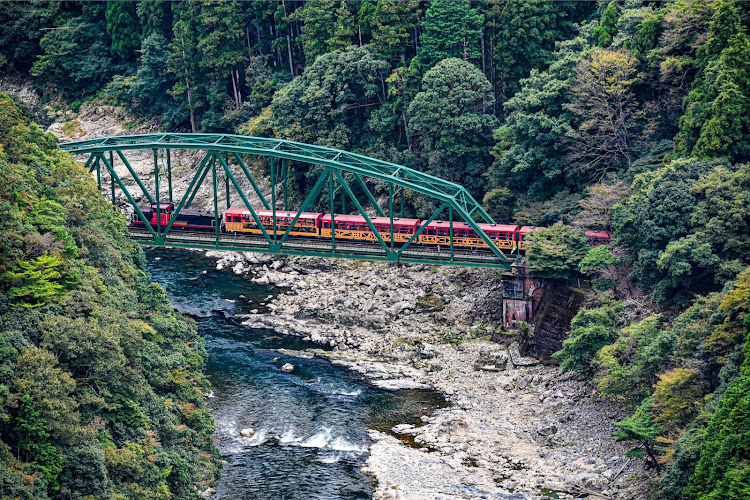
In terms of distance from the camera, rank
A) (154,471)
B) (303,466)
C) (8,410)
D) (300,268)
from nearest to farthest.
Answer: (8,410) → (154,471) → (303,466) → (300,268)

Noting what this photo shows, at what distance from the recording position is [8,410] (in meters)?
28.7

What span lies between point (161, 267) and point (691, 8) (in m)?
35.4

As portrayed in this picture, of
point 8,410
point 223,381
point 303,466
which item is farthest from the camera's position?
point 223,381

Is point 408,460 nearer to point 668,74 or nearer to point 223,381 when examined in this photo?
point 223,381

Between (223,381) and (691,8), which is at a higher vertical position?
(691,8)

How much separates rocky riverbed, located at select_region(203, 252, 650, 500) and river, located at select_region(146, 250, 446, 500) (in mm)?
972

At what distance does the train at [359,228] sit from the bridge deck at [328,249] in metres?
0.58

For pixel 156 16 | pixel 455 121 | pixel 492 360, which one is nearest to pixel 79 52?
pixel 156 16

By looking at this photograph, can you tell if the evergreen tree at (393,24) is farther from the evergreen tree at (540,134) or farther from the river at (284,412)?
the river at (284,412)

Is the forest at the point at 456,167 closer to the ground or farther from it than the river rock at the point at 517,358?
farther from it

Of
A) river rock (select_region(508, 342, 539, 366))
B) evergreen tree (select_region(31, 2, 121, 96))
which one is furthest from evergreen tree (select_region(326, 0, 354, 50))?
river rock (select_region(508, 342, 539, 366))

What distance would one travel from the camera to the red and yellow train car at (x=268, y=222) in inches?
2052

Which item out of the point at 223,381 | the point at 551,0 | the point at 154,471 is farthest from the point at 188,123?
the point at 154,471

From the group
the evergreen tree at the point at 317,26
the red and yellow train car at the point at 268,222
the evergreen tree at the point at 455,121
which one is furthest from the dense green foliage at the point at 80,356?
the evergreen tree at the point at 317,26
